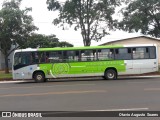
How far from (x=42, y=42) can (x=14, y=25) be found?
11.5 meters

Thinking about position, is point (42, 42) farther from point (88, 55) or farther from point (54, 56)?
point (88, 55)

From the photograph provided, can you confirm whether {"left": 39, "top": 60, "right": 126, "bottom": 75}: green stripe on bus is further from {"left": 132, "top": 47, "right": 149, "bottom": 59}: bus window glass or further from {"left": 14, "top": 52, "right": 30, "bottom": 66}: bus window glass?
{"left": 14, "top": 52, "right": 30, "bottom": 66}: bus window glass

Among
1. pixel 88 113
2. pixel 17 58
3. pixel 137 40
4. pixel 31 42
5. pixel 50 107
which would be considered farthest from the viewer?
pixel 137 40

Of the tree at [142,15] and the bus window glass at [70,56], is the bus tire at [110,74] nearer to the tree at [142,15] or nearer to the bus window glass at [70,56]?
the bus window glass at [70,56]

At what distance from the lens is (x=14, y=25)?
1433 inches

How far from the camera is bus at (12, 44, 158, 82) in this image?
2445 centimetres

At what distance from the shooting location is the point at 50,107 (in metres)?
10.4

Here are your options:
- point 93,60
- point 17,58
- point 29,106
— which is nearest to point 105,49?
point 93,60

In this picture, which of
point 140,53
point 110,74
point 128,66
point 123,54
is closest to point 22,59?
point 110,74

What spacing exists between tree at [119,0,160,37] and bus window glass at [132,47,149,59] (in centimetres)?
1266

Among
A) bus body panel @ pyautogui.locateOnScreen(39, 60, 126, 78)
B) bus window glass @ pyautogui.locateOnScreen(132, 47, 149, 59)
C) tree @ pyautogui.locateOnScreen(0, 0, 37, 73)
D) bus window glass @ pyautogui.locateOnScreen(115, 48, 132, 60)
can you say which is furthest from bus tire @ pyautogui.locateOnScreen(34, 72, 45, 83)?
tree @ pyautogui.locateOnScreen(0, 0, 37, 73)

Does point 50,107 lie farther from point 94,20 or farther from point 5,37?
point 5,37

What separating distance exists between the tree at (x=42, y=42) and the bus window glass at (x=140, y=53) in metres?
17.0

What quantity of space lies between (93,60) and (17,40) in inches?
603
